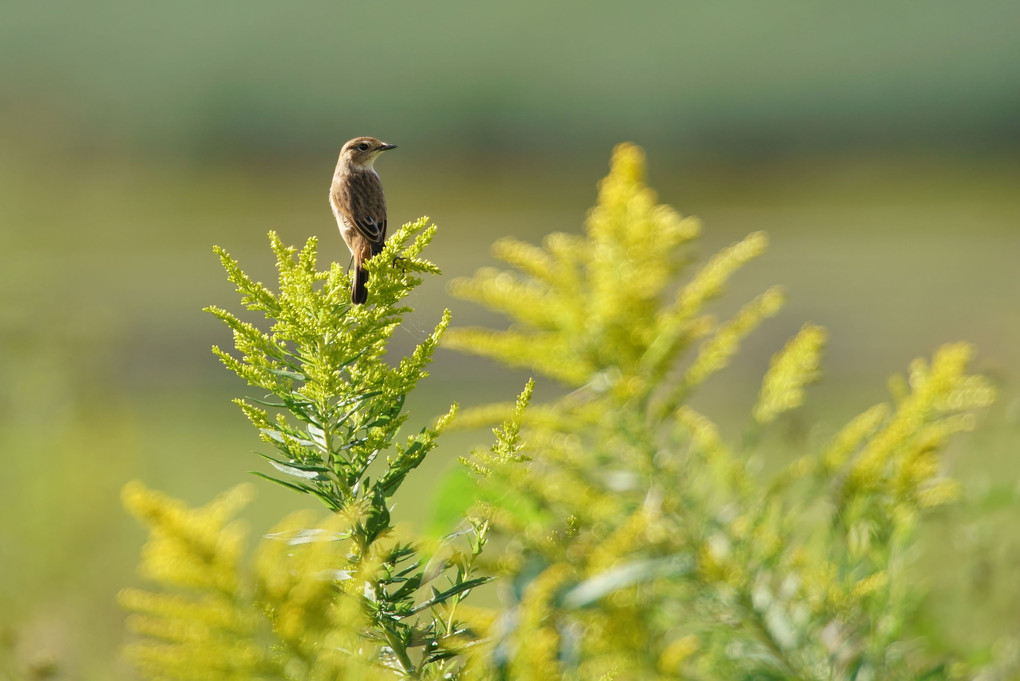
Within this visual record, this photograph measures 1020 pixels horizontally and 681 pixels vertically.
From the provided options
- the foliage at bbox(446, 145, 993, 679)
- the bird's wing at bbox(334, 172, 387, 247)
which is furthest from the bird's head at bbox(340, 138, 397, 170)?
the foliage at bbox(446, 145, 993, 679)

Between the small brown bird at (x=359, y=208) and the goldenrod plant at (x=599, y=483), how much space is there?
0.20 m

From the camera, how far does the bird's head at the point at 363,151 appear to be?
1742mm

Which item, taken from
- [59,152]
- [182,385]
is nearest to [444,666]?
[59,152]

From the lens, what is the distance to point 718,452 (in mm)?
943

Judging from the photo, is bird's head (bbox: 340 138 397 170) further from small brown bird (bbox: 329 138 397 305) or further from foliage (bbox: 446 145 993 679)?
foliage (bbox: 446 145 993 679)

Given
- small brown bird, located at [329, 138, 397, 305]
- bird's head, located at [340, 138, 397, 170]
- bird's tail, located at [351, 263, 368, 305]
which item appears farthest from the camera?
bird's head, located at [340, 138, 397, 170]

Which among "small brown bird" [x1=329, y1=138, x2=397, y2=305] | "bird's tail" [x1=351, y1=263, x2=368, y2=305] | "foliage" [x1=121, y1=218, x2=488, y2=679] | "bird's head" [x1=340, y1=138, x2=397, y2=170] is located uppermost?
"bird's head" [x1=340, y1=138, x2=397, y2=170]

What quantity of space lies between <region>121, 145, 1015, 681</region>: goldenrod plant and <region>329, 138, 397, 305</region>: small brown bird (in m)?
0.20

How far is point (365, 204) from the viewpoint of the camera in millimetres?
1409

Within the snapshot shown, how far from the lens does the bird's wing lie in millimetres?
1267

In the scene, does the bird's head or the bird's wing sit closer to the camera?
the bird's wing

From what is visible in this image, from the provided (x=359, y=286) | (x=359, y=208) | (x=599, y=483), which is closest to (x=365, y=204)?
(x=359, y=208)

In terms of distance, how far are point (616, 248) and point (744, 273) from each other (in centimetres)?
1034

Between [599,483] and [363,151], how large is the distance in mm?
1113
